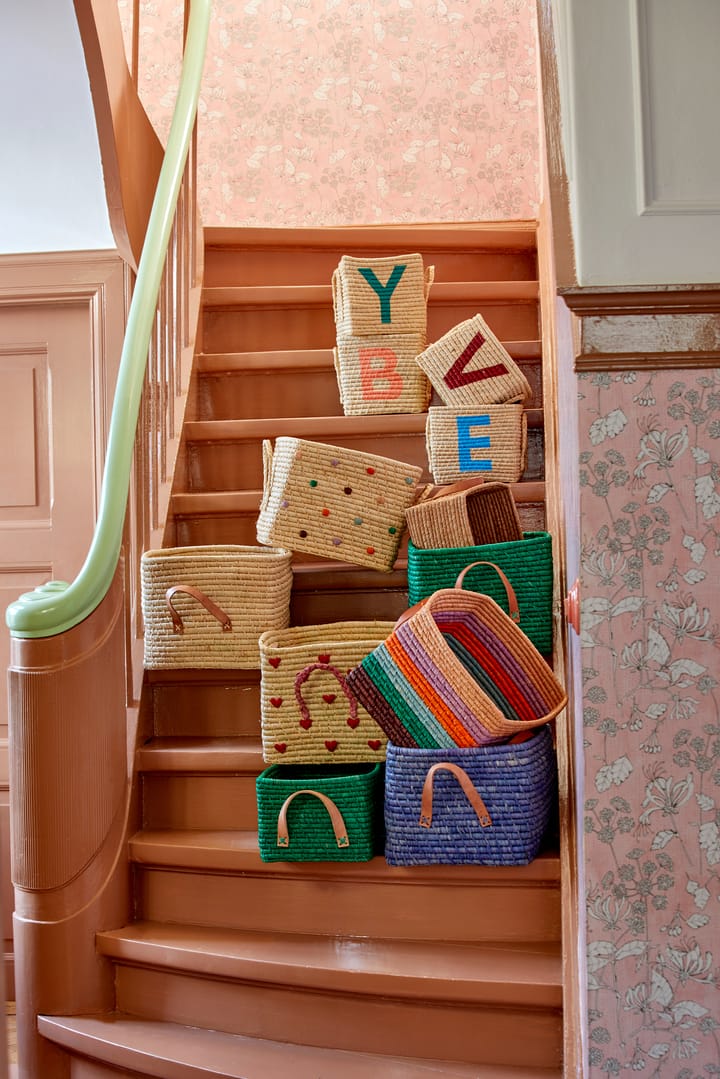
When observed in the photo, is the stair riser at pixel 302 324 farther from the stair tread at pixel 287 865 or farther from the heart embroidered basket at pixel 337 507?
the stair tread at pixel 287 865

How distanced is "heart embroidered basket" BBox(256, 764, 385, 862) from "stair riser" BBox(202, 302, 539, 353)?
157 centimetres

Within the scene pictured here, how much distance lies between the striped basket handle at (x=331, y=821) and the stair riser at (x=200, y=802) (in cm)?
27

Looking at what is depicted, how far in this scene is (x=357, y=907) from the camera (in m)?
2.13

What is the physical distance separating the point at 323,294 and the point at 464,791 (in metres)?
1.74

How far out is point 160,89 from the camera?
4.17 meters

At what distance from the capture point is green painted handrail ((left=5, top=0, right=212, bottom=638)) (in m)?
2.11

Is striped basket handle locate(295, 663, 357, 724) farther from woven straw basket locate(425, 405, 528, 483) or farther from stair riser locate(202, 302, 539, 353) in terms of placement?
stair riser locate(202, 302, 539, 353)

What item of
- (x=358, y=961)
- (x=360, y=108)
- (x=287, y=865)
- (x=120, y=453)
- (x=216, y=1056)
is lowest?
(x=216, y=1056)

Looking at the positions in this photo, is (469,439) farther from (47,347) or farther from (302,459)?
(47,347)

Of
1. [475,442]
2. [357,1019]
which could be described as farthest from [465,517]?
[357,1019]

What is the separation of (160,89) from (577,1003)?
3.71m

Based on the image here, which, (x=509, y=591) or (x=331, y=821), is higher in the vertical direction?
(x=509, y=591)

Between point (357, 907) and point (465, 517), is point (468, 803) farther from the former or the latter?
point (465, 517)

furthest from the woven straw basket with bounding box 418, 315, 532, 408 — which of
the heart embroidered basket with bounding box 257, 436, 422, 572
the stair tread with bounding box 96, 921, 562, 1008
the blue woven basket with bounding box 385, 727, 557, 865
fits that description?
the stair tread with bounding box 96, 921, 562, 1008
